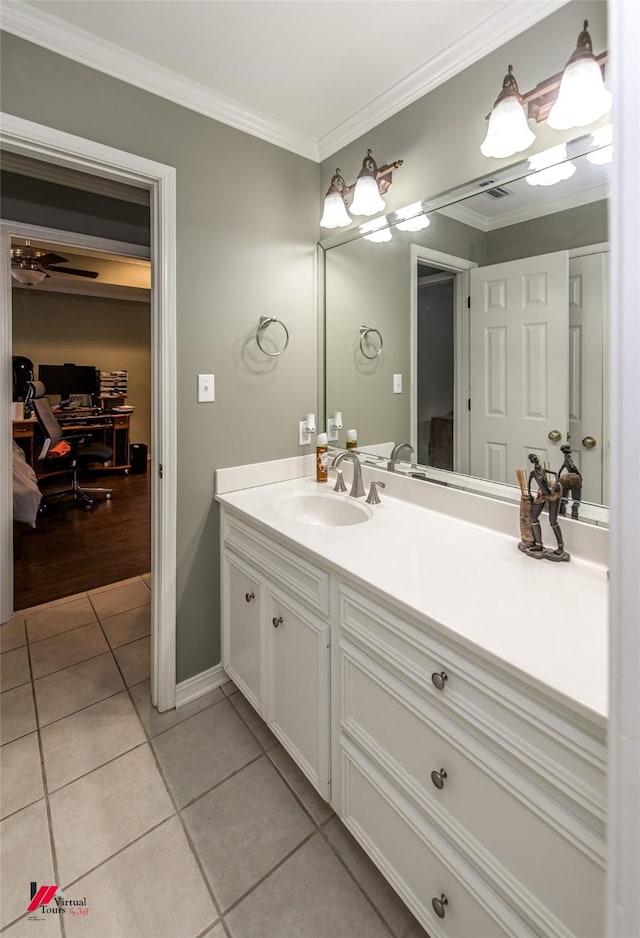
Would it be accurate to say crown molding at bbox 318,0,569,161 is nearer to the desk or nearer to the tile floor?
the tile floor

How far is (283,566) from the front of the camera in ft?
4.81

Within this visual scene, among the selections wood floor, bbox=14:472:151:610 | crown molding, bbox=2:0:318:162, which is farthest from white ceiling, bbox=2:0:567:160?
wood floor, bbox=14:472:151:610

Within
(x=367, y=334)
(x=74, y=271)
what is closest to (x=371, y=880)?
(x=367, y=334)

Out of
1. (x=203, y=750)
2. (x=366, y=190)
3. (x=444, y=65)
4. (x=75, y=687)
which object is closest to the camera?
(x=444, y=65)

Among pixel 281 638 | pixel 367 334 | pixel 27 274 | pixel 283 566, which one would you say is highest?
pixel 27 274

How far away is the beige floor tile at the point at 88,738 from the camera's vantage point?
157 centimetres

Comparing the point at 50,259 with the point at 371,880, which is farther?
the point at 50,259

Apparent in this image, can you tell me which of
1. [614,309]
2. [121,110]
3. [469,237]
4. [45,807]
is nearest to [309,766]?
[45,807]

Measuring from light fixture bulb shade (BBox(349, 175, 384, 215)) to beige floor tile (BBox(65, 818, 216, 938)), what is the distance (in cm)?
223

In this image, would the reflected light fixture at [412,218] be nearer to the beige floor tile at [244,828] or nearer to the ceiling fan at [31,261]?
the beige floor tile at [244,828]

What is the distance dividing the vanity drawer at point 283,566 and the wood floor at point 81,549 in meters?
1.68

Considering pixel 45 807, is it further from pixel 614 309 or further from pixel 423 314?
pixel 423 314

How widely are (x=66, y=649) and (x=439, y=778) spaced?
200cm

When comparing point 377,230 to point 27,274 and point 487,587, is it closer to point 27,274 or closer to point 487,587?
point 487,587
